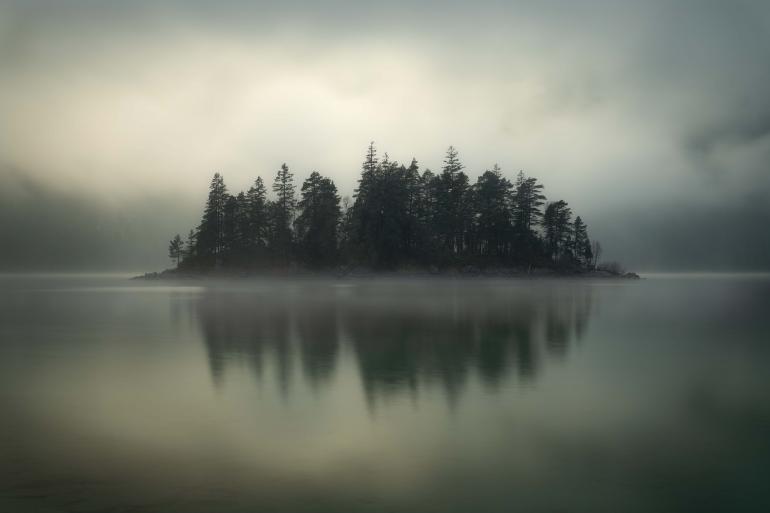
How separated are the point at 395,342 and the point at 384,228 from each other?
285ft

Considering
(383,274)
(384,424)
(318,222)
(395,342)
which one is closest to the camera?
(384,424)

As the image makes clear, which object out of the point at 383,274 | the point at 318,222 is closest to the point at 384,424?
the point at 383,274

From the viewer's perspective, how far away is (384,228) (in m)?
111

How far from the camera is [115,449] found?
34.3 ft

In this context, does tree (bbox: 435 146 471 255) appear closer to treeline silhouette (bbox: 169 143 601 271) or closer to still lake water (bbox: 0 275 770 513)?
treeline silhouette (bbox: 169 143 601 271)

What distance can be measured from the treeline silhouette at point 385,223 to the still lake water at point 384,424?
287 ft

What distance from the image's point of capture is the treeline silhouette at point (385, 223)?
113 m

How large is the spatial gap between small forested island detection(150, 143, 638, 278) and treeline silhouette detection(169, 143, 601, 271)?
8.2 inches

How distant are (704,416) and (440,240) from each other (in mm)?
106539

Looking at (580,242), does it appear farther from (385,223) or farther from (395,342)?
(395,342)

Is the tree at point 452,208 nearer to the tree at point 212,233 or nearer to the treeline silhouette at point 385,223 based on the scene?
the treeline silhouette at point 385,223

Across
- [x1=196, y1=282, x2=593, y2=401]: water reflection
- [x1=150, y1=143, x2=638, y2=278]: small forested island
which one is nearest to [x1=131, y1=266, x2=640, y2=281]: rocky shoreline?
[x1=150, y1=143, x2=638, y2=278]: small forested island

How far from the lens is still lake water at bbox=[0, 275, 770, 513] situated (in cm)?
834

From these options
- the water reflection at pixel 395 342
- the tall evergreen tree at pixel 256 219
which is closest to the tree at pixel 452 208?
the tall evergreen tree at pixel 256 219
